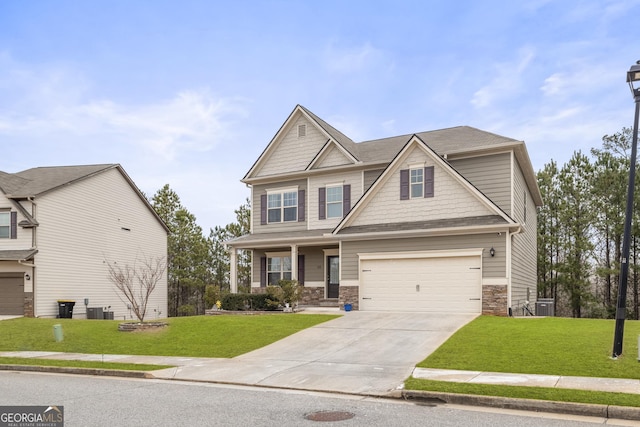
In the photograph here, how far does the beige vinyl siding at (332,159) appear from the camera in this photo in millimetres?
26188

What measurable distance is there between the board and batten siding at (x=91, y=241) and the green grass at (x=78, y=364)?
12.6 meters

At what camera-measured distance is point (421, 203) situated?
2184 centimetres

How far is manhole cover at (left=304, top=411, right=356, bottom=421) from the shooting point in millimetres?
7918

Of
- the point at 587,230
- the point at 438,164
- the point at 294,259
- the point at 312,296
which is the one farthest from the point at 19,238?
the point at 587,230

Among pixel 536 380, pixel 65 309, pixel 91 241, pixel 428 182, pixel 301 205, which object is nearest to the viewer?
pixel 536 380

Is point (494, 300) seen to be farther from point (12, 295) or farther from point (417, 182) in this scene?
point (12, 295)

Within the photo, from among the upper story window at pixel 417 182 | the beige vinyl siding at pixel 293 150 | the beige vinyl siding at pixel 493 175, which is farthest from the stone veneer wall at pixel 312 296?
the beige vinyl siding at pixel 493 175

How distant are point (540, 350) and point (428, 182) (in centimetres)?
1006

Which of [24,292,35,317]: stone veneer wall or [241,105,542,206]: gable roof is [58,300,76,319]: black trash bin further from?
[241,105,542,206]: gable roof

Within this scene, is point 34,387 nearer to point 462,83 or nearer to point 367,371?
point 367,371

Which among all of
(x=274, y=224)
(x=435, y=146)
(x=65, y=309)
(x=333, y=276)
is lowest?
(x=65, y=309)

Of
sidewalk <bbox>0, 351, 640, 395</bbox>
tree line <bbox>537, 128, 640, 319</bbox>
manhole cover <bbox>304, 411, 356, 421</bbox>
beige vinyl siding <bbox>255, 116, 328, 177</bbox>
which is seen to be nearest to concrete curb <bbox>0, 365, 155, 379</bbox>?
sidewalk <bbox>0, 351, 640, 395</bbox>

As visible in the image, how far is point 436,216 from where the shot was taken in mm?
21500

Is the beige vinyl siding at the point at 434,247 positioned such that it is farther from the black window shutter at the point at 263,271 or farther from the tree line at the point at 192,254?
the tree line at the point at 192,254
